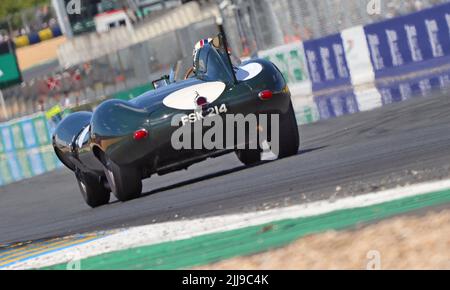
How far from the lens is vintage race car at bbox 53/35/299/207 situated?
10.2 meters

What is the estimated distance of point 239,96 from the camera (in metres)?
10.3

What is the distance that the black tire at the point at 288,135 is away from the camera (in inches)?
423

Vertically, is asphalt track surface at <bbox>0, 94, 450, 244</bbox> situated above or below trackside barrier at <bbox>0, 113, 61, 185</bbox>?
above

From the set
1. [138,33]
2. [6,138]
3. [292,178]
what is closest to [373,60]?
[292,178]

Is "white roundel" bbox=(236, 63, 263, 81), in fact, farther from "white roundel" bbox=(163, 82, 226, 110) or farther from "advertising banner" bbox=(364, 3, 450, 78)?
"advertising banner" bbox=(364, 3, 450, 78)

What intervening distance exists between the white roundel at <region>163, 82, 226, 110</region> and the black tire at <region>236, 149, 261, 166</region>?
170 cm

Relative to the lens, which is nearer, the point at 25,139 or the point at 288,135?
the point at 288,135

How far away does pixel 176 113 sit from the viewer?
10.1m

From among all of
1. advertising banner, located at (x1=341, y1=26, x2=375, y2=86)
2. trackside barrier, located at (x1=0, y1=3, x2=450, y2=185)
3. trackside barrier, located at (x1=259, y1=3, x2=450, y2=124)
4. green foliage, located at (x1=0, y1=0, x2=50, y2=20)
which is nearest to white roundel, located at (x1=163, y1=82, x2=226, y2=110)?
trackside barrier, located at (x1=0, y1=3, x2=450, y2=185)

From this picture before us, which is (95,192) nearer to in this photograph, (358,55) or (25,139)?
(358,55)

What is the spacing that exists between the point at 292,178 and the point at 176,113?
133 centimetres

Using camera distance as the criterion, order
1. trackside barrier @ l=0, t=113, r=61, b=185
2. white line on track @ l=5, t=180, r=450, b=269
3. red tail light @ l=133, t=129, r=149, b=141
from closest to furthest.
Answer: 1. white line on track @ l=5, t=180, r=450, b=269
2. red tail light @ l=133, t=129, r=149, b=141
3. trackside barrier @ l=0, t=113, r=61, b=185

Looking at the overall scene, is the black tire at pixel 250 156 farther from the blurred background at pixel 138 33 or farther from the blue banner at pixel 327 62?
the blue banner at pixel 327 62

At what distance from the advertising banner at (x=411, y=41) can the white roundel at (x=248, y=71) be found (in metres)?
11.9
